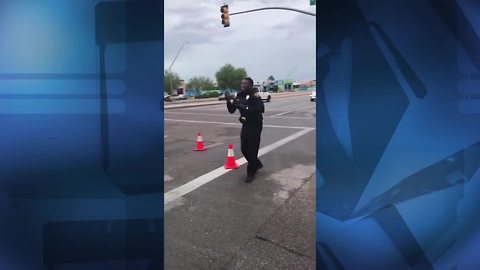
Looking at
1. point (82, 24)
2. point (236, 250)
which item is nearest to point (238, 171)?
point (236, 250)

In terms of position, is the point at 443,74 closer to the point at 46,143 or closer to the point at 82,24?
the point at 82,24

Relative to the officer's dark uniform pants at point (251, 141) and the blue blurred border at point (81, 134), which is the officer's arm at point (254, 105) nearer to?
the officer's dark uniform pants at point (251, 141)

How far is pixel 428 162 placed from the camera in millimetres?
2119

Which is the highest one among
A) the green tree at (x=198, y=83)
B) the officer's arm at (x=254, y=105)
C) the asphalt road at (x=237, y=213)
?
the green tree at (x=198, y=83)

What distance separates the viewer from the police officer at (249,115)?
18.0 ft

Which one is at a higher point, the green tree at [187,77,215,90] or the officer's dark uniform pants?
the green tree at [187,77,215,90]

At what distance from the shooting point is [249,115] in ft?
18.5

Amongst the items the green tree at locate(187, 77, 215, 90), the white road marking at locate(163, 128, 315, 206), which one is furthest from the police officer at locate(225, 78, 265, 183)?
the green tree at locate(187, 77, 215, 90)

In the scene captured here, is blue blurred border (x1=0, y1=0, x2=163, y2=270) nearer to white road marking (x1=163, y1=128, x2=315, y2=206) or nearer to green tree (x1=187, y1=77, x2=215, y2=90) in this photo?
white road marking (x1=163, y1=128, x2=315, y2=206)

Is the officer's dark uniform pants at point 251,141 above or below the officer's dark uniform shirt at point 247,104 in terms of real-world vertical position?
below

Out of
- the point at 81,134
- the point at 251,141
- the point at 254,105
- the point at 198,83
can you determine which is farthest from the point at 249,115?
the point at 198,83

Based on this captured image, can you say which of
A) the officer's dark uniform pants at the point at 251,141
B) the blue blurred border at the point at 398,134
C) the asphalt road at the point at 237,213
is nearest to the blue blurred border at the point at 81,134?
the asphalt road at the point at 237,213

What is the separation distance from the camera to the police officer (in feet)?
18.0

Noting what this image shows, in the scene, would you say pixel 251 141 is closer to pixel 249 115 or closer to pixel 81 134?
pixel 249 115
